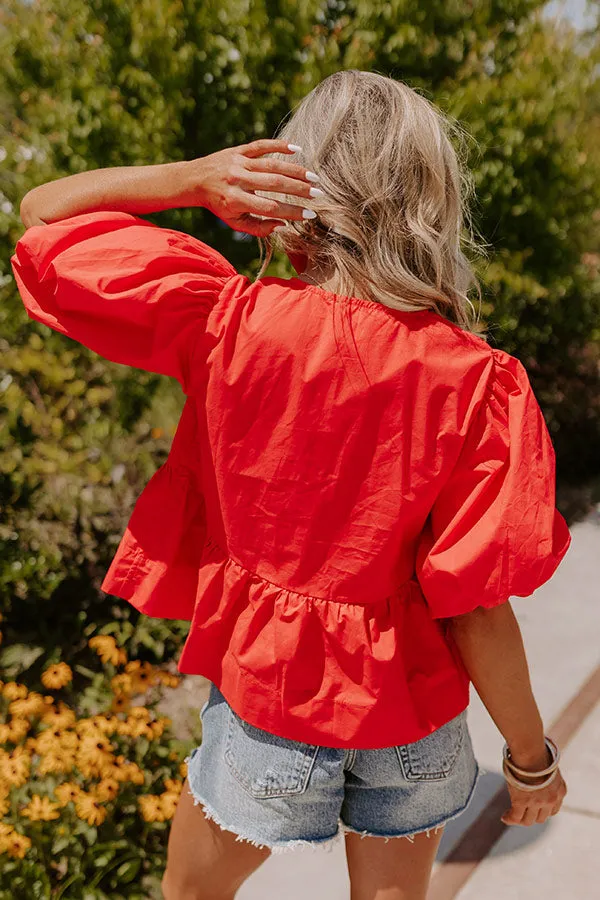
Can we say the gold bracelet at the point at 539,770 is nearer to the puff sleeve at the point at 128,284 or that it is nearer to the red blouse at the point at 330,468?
the red blouse at the point at 330,468

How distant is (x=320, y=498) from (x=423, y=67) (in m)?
3.30

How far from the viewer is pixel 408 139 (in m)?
1.33

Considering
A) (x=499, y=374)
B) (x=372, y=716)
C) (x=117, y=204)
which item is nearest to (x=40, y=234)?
(x=117, y=204)

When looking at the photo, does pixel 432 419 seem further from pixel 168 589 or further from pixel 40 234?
pixel 40 234

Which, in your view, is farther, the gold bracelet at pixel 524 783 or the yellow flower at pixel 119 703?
the yellow flower at pixel 119 703

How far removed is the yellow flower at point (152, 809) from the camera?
2.36m

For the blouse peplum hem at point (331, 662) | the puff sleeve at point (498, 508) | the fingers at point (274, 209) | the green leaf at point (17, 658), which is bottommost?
the green leaf at point (17, 658)

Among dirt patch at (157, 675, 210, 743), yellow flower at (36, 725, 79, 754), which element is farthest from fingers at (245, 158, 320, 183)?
dirt patch at (157, 675, 210, 743)

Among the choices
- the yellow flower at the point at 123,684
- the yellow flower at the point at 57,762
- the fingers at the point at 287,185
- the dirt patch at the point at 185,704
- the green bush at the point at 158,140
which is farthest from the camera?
the green bush at the point at 158,140

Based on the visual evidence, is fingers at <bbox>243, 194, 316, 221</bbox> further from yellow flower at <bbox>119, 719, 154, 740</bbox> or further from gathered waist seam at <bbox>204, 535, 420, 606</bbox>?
yellow flower at <bbox>119, 719, 154, 740</bbox>

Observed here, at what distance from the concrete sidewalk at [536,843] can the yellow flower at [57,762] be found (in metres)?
0.64

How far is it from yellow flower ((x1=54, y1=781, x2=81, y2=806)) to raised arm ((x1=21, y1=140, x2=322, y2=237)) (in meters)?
1.40

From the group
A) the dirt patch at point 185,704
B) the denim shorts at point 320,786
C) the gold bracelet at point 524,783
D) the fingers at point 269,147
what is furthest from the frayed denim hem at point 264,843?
the dirt patch at point 185,704

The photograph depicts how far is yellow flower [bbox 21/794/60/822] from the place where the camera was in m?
2.21
